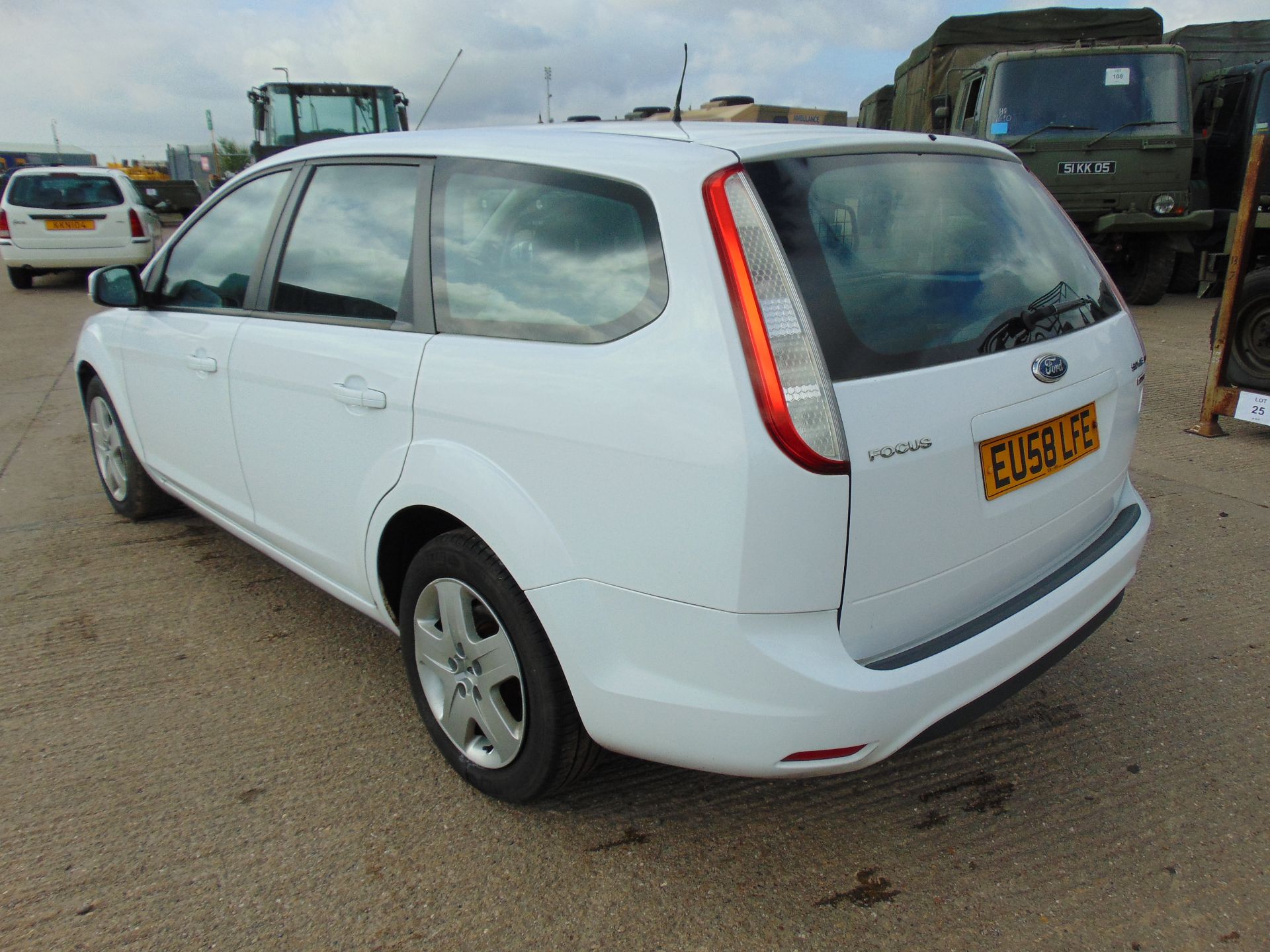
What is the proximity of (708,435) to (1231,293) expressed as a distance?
4.94 meters

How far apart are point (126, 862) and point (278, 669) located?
2.97 feet

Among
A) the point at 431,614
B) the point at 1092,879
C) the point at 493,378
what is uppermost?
the point at 493,378

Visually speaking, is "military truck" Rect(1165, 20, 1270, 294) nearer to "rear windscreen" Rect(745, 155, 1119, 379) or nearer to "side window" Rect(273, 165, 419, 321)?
"rear windscreen" Rect(745, 155, 1119, 379)

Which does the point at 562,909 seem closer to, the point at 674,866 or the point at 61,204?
the point at 674,866

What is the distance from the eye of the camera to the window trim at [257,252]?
298 centimetres

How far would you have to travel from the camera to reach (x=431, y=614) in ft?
7.92

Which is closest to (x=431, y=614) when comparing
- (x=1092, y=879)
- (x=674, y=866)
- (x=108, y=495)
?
(x=674, y=866)

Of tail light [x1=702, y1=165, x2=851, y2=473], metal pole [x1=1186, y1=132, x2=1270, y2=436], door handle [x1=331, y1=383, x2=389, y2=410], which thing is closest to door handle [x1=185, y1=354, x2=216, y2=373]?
door handle [x1=331, y1=383, x2=389, y2=410]

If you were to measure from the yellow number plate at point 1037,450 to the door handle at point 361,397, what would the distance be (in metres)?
1.39

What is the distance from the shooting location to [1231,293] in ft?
17.5

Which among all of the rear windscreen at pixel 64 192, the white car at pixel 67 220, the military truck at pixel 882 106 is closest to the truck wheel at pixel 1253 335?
the military truck at pixel 882 106

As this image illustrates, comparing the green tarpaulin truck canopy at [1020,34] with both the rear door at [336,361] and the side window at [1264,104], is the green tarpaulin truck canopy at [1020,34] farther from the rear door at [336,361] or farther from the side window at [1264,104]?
the rear door at [336,361]

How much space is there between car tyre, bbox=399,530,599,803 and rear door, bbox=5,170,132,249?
13.0 metres

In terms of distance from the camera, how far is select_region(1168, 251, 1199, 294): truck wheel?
1100 cm
